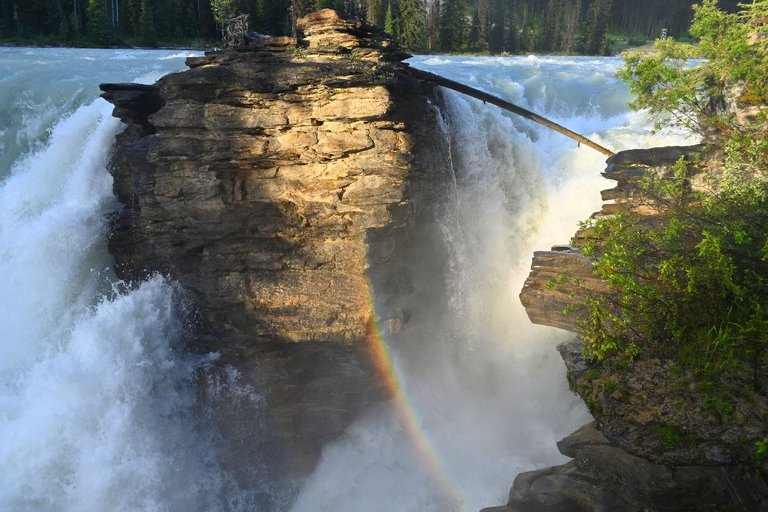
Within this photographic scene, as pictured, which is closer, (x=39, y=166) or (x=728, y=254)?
(x=728, y=254)

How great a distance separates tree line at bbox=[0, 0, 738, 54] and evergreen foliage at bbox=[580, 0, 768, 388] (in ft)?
106

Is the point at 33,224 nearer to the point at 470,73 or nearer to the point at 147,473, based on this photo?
the point at 147,473

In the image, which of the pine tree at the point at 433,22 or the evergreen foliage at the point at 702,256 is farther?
the pine tree at the point at 433,22

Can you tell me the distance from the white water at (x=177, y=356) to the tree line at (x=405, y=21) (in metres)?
25.9

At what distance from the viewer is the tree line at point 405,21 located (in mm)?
45344

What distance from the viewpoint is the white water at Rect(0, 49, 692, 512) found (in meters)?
9.91

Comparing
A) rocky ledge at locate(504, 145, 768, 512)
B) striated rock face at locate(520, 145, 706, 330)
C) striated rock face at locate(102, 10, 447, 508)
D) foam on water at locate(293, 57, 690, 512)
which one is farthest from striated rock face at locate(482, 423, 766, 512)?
striated rock face at locate(102, 10, 447, 508)

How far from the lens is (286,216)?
10.8 m

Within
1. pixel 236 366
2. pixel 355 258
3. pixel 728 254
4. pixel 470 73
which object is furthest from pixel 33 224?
pixel 470 73

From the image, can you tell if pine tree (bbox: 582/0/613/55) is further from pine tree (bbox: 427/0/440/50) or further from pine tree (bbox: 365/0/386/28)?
pine tree (bbox: 365/0/386/28)

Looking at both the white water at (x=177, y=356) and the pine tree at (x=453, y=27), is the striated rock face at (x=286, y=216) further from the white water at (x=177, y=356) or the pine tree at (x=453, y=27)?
the pine tree at (x=453, y=27)

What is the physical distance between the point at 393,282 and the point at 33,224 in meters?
8.98

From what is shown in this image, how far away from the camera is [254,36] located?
1164cm

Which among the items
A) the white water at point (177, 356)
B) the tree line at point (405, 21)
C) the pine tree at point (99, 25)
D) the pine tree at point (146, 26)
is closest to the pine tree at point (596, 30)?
the tree line at point (405, 21)
